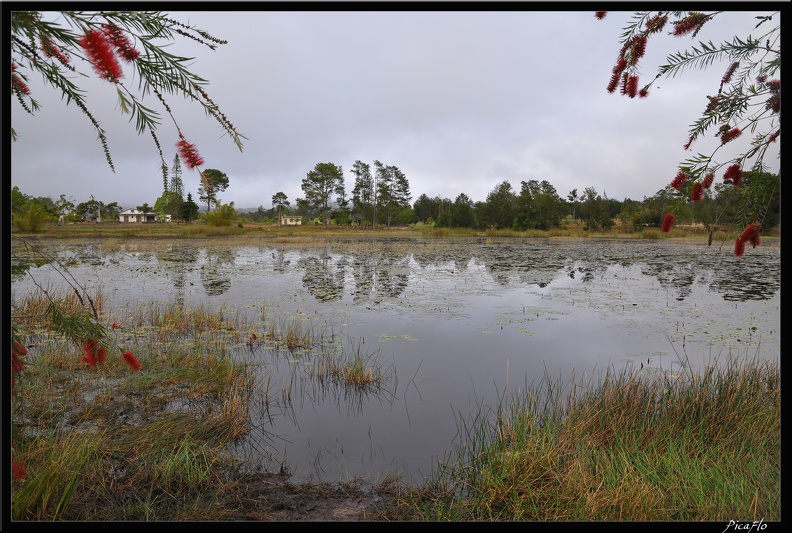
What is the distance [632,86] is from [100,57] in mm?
1648

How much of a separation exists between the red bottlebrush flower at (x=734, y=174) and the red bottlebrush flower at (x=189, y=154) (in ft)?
5.48

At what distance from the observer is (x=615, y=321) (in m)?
6.92

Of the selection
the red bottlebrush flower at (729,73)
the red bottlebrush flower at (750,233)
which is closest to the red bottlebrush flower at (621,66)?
the red bottlebrush flower at (729,73)

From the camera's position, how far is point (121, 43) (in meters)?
1.05

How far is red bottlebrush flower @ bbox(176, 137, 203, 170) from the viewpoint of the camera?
1006mm

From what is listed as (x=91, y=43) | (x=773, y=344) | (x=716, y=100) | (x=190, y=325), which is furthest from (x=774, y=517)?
(x=190, y=325)

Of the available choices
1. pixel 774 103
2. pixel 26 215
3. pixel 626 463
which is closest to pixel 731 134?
pixel 774 103

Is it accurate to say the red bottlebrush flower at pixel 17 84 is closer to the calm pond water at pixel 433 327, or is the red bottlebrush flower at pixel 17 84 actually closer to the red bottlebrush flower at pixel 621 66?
the calm pond water at pixel 433 327

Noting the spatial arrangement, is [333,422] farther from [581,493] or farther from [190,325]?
[190,325]

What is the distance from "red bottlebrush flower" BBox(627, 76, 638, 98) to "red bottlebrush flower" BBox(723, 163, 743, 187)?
42cm

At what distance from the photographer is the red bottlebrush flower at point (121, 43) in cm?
105

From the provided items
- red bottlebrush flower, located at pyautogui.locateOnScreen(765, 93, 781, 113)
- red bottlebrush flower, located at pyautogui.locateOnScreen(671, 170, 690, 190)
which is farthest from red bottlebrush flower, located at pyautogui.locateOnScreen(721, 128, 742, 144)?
red bottlebrush flower, located at pyautogui.locateOnScreen(671, 170, 690, 190)
